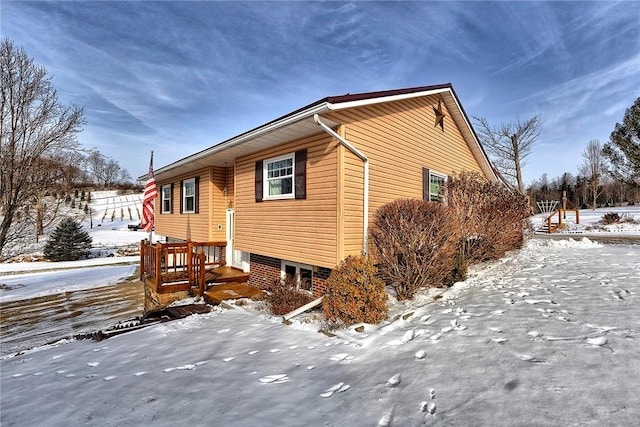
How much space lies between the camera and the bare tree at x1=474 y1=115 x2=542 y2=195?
22438 mm

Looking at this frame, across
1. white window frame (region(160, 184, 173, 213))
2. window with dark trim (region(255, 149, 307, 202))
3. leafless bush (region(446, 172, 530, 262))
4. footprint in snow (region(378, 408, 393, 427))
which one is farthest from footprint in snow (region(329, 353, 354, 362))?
white window frame (region(160, 184, 173, 213))

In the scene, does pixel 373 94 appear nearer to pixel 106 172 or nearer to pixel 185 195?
pixel 185 195

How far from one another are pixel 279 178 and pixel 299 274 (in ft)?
8.41

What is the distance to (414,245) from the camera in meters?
5.88

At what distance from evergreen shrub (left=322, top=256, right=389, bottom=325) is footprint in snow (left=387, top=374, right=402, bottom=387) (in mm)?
1711

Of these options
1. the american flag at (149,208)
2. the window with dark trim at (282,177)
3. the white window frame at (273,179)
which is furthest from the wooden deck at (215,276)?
the white window frame at (273,179)

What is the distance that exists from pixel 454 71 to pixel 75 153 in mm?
18969

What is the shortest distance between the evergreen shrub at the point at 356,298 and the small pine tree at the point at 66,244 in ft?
76.5

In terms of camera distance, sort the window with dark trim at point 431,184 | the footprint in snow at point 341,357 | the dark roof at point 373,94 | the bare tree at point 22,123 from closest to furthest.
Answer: the footprint in snow at point 341,357, the dark roof at point 373,94, the window with dark trim at point 431,184, the bare tree at point 22,123

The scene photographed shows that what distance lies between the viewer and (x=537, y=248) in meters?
10.8

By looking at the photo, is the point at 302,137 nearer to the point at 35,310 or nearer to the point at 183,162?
the point at 183,162

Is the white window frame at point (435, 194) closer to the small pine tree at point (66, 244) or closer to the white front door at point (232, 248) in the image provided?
the white front door at point (232, 248)

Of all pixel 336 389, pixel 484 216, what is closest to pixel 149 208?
pixel 336 389

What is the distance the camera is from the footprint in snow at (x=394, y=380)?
124 inches
